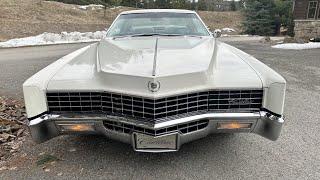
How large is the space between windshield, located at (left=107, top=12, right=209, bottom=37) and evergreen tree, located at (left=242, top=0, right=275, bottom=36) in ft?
79.1

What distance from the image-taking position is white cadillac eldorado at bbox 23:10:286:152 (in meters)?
2.72

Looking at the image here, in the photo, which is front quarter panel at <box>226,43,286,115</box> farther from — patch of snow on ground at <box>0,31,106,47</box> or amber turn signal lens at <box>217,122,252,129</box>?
patch of snow on ground at <box>0,31,106,47</box>

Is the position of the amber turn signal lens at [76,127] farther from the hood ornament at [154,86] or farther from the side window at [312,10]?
the side window at [312,10]

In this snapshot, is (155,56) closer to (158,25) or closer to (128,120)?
(128,120)

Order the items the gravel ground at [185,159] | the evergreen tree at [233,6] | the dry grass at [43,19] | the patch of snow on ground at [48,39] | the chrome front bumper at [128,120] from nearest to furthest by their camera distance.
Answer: the chrome front bumper at [128,120]
the gravel ground at [185,159]
the patch of snow on ground at [48,39]
the dry grass at [43,19]
the evergreen tree at [233,6]

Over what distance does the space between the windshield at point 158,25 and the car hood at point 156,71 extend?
89 cm

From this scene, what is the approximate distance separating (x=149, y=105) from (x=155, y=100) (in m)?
0.08

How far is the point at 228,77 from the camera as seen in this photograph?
290 centimetres

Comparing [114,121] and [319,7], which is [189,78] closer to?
[114,121]

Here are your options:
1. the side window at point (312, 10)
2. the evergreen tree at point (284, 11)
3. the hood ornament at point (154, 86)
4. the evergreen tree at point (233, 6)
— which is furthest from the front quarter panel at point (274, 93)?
the evergreen tree at point (233, 6)

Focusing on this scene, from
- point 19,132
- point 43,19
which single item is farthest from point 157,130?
point 43,19

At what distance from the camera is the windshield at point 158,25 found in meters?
4.43

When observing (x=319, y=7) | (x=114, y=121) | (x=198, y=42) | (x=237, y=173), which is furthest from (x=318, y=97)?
(x=319, y=7)

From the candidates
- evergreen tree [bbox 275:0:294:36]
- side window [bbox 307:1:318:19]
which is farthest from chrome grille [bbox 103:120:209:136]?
evergreen tree [bbox 275:0:294:36]
